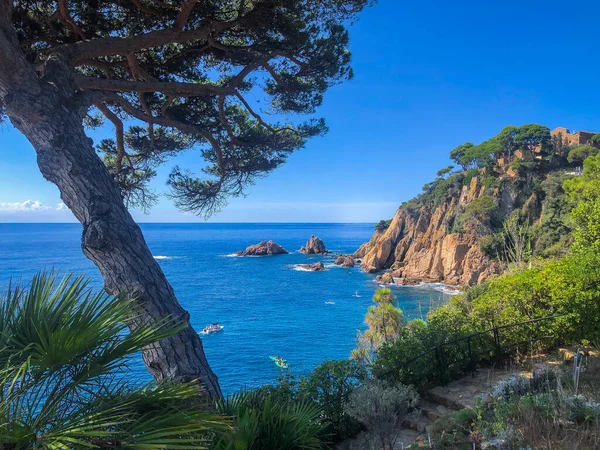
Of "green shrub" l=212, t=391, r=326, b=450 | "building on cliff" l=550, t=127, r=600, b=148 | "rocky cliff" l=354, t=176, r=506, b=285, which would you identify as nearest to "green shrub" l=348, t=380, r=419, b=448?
"green shrub" l=212, t=391, r=326, b=450

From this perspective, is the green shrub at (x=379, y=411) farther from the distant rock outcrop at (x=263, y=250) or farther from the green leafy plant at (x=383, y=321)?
the distant rock outcrop at (x=263, y=250)

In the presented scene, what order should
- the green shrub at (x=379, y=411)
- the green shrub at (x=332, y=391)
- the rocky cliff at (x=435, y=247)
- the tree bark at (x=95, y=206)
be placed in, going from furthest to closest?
the rocky cliff at (x=435, y=247) → the green shrub at (x=332, y=391) → the tree bark at (x=95, y=206) → the green shrub at (x=379, y=411)

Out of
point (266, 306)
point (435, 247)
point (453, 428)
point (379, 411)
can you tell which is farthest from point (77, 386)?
point (435, 247)

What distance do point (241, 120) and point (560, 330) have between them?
601 cm

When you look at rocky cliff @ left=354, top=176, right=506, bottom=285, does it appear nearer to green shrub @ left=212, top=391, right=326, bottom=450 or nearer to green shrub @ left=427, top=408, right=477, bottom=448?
green shrub @ left=427, top=408, right=477, bottom=448

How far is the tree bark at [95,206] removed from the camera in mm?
3229

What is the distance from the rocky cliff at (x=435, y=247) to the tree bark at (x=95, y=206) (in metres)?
31.1

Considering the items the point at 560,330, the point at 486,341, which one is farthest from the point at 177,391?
the point at 560,330

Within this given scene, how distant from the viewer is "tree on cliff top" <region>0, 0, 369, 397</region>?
332 cm

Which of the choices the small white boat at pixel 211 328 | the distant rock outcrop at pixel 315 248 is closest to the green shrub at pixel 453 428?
the small white boat at pixel 211 328

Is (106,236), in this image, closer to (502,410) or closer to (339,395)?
(339,395)

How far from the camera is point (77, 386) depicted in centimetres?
172

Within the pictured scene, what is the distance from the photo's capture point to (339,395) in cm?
422

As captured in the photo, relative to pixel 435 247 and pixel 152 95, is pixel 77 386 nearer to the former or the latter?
pixel 152 95
